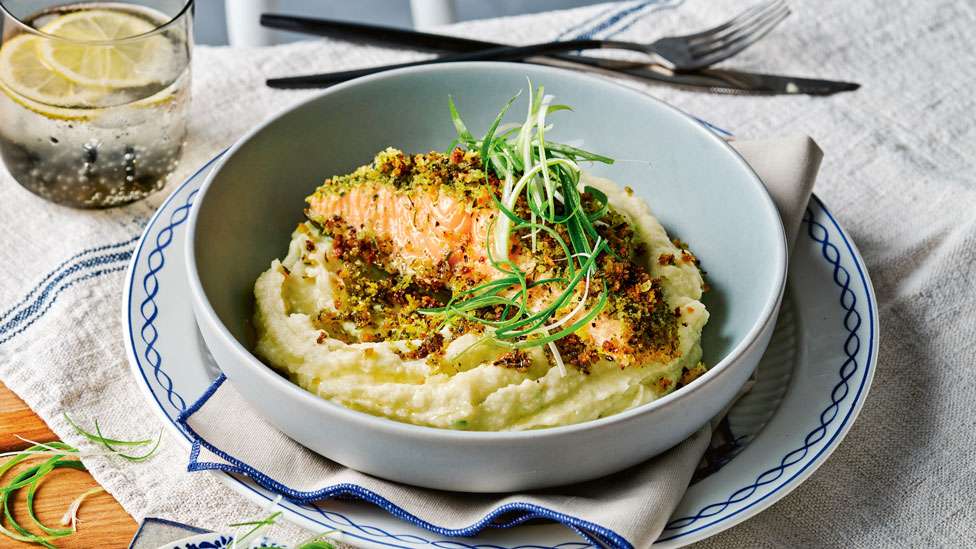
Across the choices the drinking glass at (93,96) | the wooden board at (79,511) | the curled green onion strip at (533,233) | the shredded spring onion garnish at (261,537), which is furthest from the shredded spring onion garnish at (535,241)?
the drinking glass at (93,96)

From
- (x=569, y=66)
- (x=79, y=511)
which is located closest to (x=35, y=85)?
(x=79, y=511)

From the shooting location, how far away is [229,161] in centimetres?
273

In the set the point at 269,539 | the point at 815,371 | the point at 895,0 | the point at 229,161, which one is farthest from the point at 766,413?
the point at 895,0

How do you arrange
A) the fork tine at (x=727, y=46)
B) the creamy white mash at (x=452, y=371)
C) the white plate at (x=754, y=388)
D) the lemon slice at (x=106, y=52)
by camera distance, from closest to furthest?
the white plate at (x=754, y=388) → the creamy white mash at (x=452, y=371) → the lemon slice at (x=106, y=52) → the fork tine at (x=727, y=46)

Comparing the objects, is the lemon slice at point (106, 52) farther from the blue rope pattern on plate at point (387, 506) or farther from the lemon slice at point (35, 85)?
the blue rope pattern on plate at point (387, 506)

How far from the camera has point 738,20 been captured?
3918mm

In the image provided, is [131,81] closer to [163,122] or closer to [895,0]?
[163,122]

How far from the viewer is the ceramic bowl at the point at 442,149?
1.99 meters

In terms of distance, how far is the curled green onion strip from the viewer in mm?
2348

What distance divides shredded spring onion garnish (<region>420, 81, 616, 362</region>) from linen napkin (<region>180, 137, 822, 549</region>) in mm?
342

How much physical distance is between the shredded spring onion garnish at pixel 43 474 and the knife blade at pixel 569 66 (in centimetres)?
184

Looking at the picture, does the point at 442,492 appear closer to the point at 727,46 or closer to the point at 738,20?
the point at 727,46

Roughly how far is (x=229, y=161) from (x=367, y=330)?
2.36 ft

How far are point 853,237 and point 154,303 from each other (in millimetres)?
2408
